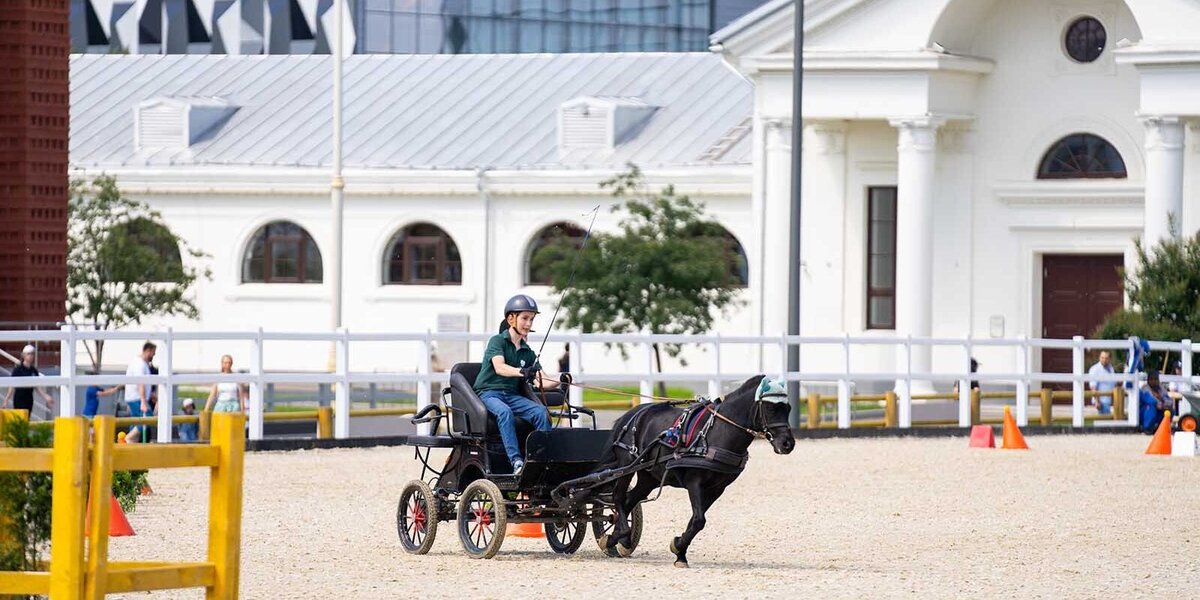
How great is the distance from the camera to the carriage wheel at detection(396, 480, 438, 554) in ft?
49.2

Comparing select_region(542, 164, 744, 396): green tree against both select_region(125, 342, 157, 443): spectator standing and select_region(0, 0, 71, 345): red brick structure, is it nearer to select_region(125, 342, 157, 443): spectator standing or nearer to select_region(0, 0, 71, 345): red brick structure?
select_region(0, 0, 71, 345): red brick structure

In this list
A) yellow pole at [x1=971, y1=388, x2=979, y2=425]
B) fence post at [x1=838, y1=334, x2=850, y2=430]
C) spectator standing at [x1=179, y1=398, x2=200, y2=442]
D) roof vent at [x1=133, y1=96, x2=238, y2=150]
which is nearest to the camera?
spectator standing at [x1=179, y1=398, x2=200, y2=442]

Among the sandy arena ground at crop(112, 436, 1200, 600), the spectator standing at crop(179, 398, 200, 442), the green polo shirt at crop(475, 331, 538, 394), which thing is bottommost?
the sandy arena ground at crop(112, 436, 1200, 600)

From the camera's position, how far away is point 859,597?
12.8 meters

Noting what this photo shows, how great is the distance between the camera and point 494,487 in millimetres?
14617

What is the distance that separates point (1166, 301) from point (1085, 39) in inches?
456

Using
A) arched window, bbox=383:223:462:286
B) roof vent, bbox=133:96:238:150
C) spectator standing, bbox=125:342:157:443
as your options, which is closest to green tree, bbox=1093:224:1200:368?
spectator standing, bbox=125:342:157:443

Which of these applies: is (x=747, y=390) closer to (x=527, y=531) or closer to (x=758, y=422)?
(x=758, y=422)

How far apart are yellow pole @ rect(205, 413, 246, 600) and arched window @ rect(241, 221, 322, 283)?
4433 centimetres

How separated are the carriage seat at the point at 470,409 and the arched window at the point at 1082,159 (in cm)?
3171

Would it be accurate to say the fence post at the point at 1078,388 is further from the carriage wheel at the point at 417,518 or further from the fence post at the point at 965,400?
the carriage wheel at the point at 417,518

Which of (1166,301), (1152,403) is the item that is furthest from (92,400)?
(1166,301)

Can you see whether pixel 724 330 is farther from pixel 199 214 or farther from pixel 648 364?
pixel 648 364

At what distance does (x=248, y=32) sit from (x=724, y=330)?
35512mm
